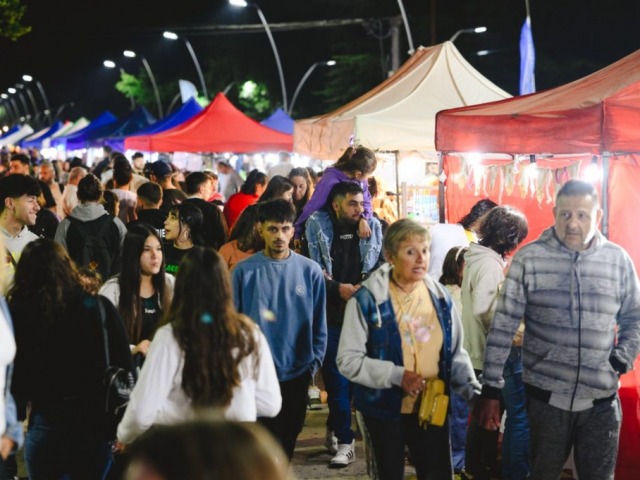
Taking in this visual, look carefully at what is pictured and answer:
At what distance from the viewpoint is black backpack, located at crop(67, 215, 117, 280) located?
7750mm

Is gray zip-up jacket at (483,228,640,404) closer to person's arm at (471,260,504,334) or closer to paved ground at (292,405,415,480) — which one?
person's arm at (471,260,504,334)

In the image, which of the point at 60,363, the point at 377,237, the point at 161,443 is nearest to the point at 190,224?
the point at 377,237

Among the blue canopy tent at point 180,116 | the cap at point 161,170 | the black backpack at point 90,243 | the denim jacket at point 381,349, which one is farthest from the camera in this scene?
the blue canopy tent at point 180,116

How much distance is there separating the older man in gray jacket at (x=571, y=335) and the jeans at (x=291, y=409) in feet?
4.18

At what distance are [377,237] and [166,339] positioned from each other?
10.9 feet

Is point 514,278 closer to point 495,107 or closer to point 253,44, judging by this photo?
point 495,107

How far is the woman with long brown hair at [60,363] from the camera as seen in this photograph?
13.9ft

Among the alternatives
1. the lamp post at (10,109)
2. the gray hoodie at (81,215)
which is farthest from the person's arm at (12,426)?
the lamp post at (10,109)

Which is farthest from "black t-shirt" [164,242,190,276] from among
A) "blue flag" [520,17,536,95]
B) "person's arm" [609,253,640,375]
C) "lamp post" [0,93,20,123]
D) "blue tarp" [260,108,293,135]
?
"lamp post" [0,93,20,123]

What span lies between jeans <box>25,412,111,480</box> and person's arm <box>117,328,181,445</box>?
2.18 feet

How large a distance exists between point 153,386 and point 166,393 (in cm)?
6

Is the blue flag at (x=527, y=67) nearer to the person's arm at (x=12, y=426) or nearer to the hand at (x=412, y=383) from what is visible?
the hand at (x=412, y=383)

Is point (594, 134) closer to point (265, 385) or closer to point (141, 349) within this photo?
point (265, 385)

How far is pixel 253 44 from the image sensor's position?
66000mm
